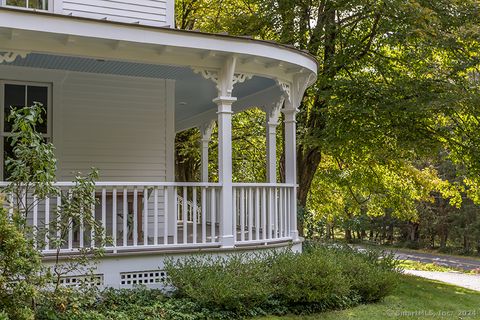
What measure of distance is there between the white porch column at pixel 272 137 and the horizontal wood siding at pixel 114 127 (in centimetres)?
206

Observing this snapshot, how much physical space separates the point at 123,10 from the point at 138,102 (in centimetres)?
176

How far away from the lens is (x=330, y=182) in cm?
1764

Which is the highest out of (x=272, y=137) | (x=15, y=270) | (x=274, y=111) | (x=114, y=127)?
(x=274, y=111)

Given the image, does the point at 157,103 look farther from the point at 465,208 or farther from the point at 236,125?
the point at 465,208

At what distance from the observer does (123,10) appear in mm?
9328

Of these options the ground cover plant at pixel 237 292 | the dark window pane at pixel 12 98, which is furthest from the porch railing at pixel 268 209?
the dark window pane at pixel 12 98

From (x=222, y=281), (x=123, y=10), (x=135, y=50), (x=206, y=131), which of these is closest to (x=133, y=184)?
(x=222, y=281)

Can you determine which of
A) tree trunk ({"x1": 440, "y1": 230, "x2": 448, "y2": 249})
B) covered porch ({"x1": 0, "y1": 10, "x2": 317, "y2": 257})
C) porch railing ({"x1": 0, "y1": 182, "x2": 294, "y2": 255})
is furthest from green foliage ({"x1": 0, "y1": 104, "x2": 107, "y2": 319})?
tree trunk ({"x1": 440, "y1": 230, "x2": 448, "y2": 249})

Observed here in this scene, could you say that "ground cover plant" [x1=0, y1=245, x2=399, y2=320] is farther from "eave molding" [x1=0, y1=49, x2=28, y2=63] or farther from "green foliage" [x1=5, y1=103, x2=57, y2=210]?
"eave molding" [x1=0, y1=49, x2=28, y2=63]

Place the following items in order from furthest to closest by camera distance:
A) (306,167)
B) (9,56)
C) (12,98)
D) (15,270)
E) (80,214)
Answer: (306,167), (12,98), (9,56), (80,214), (15,270)

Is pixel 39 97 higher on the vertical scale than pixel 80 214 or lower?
higher

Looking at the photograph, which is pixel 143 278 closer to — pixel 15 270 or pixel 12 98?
pixel 15 270

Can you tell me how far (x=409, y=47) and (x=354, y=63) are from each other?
155cm

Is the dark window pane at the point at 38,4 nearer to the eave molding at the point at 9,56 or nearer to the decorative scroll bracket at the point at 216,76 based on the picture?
the eave molding at the point at 9,56
